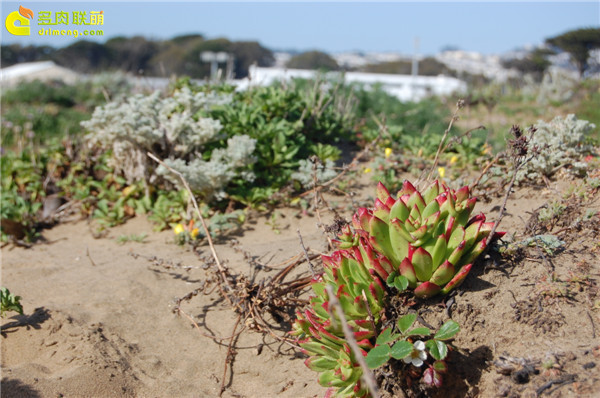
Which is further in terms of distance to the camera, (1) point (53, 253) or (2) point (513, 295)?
(1) point (53, 253)

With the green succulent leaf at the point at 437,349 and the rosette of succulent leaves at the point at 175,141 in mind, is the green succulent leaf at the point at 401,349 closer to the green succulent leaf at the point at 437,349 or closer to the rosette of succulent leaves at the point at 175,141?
the green succulent leaf at the point at 437,349

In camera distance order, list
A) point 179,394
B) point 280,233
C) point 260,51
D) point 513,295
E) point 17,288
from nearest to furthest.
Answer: point 513,295
point 179,394
point 17,288
point 280,233
point 260,51

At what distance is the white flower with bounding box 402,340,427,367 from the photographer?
2.24 meters

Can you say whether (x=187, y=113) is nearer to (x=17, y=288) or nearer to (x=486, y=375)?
(x=17, y=288)

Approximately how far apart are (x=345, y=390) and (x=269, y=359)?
0.72 m

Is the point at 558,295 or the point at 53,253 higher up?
the point at 558,295

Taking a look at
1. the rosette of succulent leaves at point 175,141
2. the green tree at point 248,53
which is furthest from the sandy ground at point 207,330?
the green tree at point 248,53

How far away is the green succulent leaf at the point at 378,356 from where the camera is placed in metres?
2.13

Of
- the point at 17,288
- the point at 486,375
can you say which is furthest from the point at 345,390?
the point at 17,288

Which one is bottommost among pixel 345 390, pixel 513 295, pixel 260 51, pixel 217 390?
pixel 217 390

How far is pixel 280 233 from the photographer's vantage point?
4.37 m

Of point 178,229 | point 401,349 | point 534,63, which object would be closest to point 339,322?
point 401,349

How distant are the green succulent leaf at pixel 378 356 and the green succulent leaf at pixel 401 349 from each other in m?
0.03

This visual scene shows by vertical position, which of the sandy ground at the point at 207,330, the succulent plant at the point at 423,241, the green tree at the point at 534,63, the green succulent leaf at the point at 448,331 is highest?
the green tree at the point at 534,63
